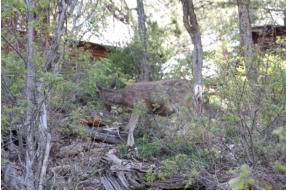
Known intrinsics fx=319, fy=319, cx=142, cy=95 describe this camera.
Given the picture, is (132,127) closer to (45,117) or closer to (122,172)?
(122,172)

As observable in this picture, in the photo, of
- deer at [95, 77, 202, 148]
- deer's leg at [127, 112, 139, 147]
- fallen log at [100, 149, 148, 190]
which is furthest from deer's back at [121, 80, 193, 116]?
fallen log at [100, 149, 148, 190]

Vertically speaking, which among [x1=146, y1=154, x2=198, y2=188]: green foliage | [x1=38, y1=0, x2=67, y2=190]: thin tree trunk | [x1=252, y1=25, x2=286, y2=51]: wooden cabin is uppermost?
[x1=252, y1=25, x2=286, y2=51]: wooden cabin

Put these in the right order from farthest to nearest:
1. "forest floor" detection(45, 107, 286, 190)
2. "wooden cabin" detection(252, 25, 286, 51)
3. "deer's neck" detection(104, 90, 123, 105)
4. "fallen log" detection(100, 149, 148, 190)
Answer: "deer's neck" detection(104, 90, 123, 105), "wooden cabin" detection(252, 25, 286, 51), "fallen log" detection(100, 149, 148, 190), "forest floor" detection(45, 107, 286, 190)

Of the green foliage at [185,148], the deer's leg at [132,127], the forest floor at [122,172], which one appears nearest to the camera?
the forest floor at [122,172]

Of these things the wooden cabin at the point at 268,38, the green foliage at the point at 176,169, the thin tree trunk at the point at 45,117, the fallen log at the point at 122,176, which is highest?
the wooden cabin at the point at 268,38

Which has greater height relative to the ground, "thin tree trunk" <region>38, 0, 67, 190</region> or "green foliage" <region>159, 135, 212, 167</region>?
"thin tree trunk" <region>38, 0, 67, 190</region>

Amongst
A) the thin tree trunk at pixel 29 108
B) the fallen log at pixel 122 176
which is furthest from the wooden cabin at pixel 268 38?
the thin tree trunk at pixel 29 108

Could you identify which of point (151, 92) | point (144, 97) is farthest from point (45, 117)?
point (144, 97)

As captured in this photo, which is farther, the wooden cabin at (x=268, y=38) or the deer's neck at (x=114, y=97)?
the deer's neck at (x=114, y=97)

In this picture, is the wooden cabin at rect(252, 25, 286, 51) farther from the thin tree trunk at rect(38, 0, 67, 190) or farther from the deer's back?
the thin tree trunk at rect(38, 0, 67, 190)

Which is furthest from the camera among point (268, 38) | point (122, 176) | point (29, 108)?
point (268, 38)

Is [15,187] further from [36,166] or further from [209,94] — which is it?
[209,94]

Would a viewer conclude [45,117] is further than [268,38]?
No

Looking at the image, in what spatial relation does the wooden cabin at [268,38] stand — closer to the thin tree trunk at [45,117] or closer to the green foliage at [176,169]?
the green foliage at [176,169]
